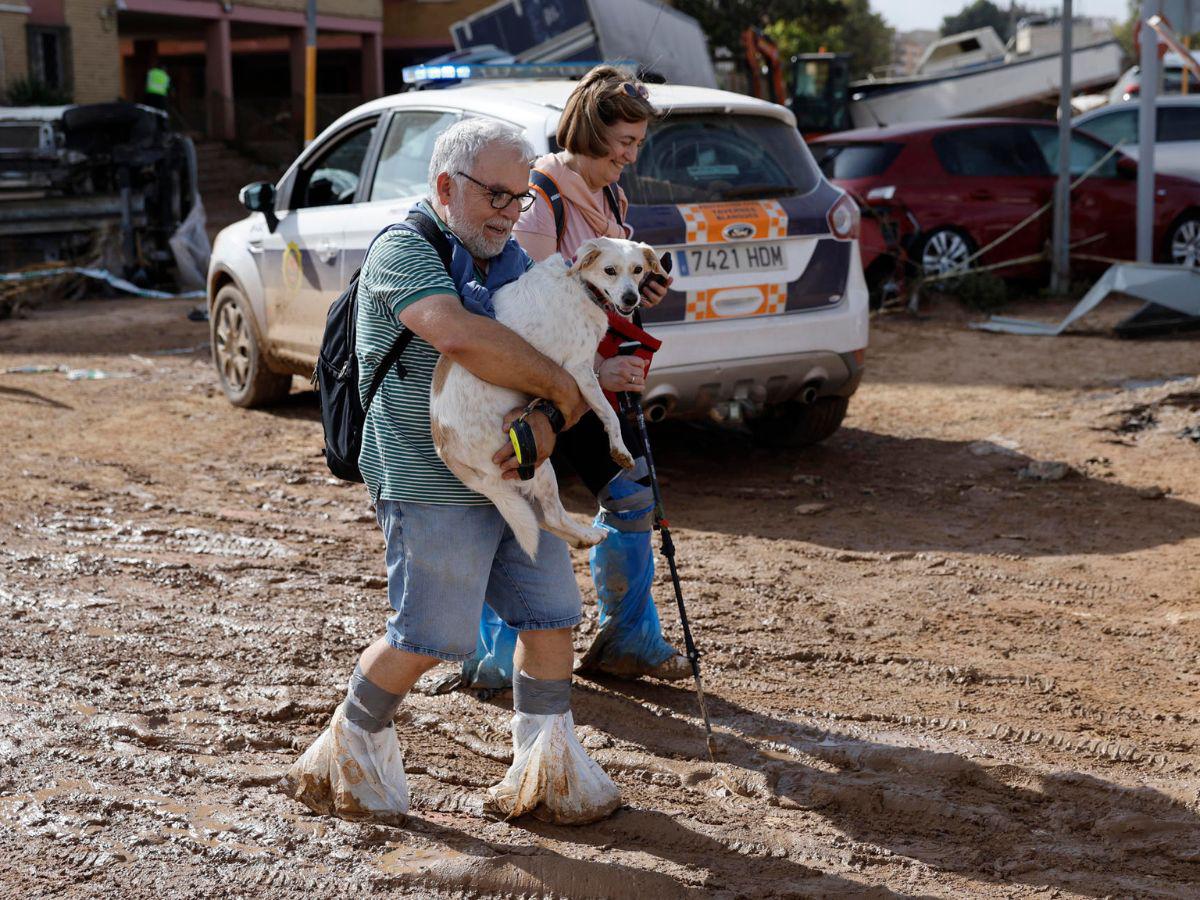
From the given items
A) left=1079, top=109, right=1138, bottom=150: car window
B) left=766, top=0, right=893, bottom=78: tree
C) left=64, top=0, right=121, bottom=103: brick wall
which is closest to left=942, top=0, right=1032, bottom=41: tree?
left=766, top=0, right=893, bottom=78: tree

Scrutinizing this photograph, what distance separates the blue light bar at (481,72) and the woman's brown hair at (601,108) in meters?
3.67

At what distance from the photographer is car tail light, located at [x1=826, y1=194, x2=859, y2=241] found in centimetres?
696

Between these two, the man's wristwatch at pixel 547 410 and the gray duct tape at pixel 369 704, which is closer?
the man's wristwatch at pixel 547 410

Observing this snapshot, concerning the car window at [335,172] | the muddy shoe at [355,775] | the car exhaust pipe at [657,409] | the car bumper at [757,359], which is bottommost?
the muddy shoe at [355,775]

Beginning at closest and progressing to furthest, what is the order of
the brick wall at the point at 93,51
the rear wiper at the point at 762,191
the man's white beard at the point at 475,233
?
the man's white beard at the point at 475,233, the rear wiper at the point at 762,191, the brick wall at the point at 93,51

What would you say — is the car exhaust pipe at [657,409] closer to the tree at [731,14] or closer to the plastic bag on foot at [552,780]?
the plastic bag on foot at [552,780]

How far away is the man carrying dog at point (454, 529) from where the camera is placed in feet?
10.5

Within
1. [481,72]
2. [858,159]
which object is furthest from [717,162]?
[858,159]

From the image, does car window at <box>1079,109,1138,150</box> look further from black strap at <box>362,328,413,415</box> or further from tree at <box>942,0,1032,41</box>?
tree at <box>942,0,1032,41</box>

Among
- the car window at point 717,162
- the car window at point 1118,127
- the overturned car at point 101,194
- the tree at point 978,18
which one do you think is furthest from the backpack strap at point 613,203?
the tree at point 978,18

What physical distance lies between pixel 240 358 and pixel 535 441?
6222 mm

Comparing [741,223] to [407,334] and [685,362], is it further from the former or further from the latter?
[407,334]

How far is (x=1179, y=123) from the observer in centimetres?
1597

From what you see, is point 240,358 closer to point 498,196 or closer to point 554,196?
point 554,196
